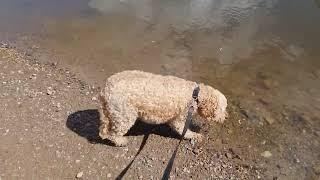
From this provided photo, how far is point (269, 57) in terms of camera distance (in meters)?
10.1

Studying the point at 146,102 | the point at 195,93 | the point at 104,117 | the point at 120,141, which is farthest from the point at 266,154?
the point at 104,117

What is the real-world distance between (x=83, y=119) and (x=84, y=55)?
9.32 feet

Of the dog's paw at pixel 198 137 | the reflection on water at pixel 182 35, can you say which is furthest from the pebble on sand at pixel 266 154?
the reflection on water at pixel 182 35

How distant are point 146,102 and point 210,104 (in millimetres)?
1043

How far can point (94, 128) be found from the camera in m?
7.70

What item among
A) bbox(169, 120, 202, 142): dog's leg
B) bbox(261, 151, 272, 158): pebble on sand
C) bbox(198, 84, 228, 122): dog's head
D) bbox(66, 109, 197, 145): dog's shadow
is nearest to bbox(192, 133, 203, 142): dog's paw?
bbox(169, 120, 202, 142): dog's leg

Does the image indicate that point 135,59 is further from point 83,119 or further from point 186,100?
point 186,100

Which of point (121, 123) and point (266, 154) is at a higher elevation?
point (121, 123)

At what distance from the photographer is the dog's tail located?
269 inches

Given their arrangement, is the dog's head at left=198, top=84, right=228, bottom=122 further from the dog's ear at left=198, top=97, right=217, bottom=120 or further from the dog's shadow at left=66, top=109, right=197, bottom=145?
the dog's shadow at left=66, top=109, right=197, bottom=145

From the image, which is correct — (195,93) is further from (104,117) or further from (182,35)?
(182,35)

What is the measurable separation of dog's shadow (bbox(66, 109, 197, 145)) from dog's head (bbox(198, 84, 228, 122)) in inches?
27.7

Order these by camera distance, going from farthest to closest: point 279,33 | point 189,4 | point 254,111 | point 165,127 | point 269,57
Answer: point 189,4 < point 279,33 < point 269,57 < point 254,111 < point 165,127

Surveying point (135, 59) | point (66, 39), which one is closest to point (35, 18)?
point (66, 39)
